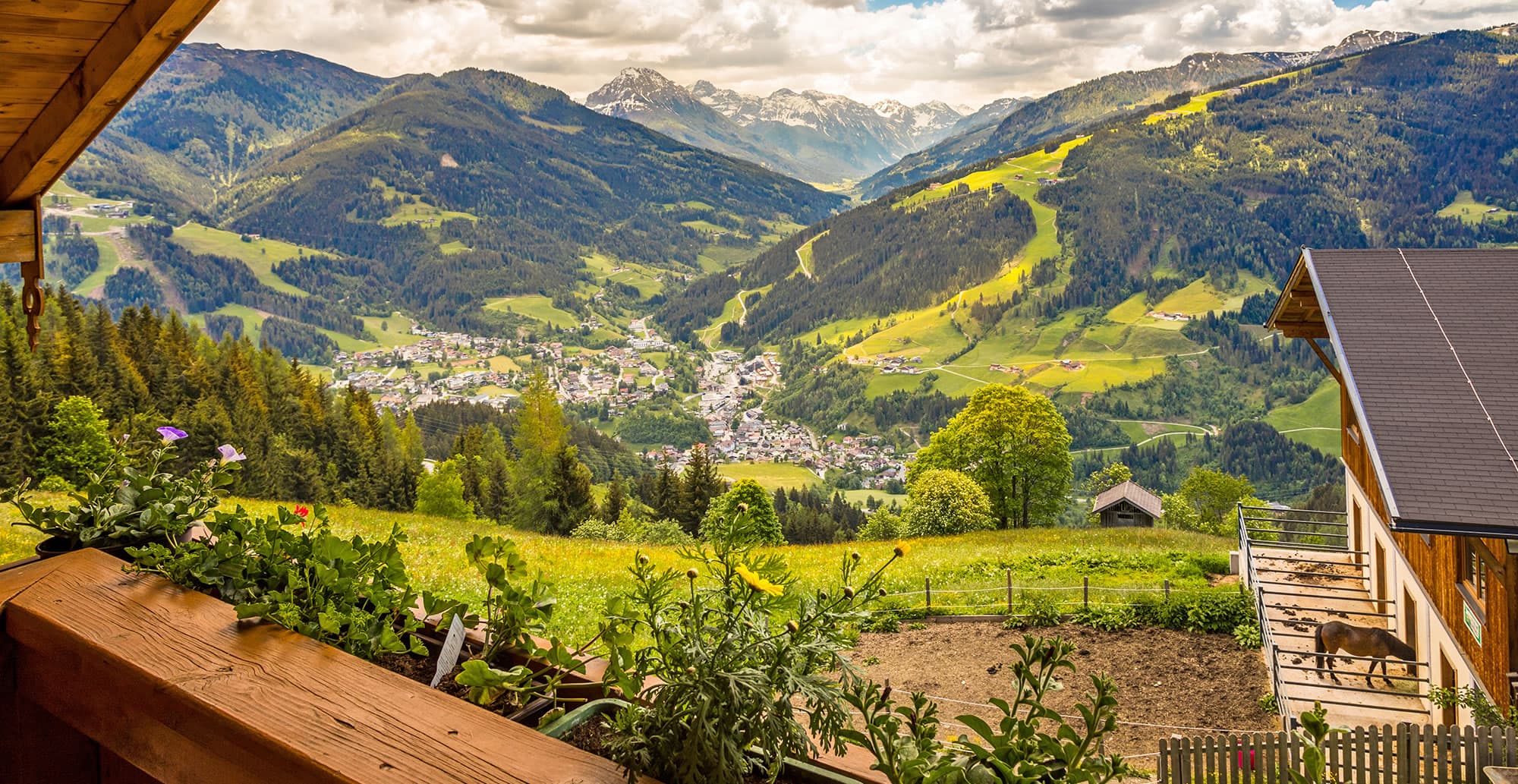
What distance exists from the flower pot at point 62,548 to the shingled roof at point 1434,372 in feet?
29.3

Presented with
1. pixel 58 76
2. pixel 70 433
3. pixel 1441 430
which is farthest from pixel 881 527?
pixel 58 76

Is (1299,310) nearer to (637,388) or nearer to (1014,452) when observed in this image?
(1014,452)

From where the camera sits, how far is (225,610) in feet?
5.48

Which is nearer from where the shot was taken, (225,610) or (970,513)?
(225,610)

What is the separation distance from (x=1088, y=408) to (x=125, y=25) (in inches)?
5907

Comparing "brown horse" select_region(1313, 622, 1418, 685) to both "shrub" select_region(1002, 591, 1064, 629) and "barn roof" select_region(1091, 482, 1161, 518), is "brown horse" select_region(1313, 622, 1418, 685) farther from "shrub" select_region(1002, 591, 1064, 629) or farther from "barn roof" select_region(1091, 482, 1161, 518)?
"barn roof" select_region(1091, 482, 1161, 518)

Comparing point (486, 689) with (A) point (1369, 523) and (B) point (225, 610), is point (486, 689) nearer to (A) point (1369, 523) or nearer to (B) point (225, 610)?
(B) point (225, 610)

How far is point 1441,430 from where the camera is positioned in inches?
330

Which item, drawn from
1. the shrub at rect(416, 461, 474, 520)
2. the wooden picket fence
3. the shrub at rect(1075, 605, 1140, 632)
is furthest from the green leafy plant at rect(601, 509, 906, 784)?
the shrub at rect(416, 461, 474, 520)

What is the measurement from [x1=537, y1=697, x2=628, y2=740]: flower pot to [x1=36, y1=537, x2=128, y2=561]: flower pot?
1.54 meters

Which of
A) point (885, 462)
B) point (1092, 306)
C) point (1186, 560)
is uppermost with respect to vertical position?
point (1092, 306)

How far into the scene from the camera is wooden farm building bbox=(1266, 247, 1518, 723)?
25.0 ft

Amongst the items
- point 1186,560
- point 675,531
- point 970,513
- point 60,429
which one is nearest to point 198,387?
point 60,429

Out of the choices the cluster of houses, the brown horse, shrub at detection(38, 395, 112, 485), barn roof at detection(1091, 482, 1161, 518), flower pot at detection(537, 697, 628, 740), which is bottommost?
barn roof at detection(1091, 482, 1161, 518)
